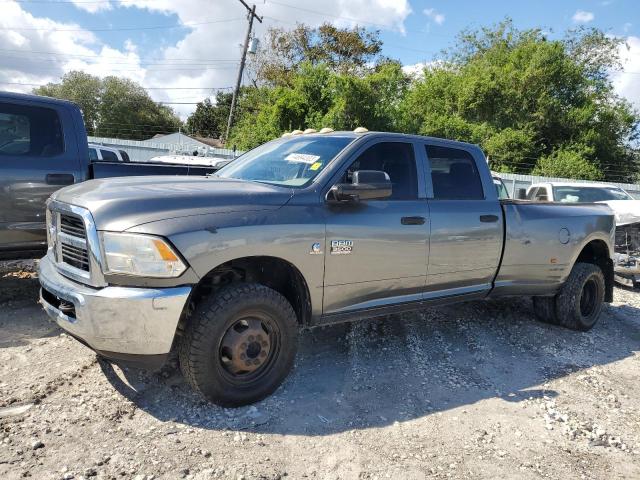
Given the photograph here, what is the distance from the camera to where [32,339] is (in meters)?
4.21

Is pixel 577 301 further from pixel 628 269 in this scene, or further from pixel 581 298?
pixel 628 269

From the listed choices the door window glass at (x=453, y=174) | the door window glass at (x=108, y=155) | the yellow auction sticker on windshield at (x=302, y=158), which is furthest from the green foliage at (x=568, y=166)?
the yellow auction sticker on windshield at (x=302, y=158)

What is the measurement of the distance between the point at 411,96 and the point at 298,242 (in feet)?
93.0

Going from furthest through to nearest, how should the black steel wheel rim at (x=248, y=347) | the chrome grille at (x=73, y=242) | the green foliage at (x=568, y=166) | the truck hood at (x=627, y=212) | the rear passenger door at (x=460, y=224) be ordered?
1. the green foliage at (x=568, y=166)
2. the truck hood at (x=627, y=212)
3. the rear passenger door at (x=460, y=224)
4. the black steel wheel rim at (x=248, y=347)
5. the chrome grille at (x=73, y=242)

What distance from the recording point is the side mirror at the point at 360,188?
3.44m

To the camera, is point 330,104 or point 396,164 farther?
point 330,104

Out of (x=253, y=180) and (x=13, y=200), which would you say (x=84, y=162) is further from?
(x=253, y=180)

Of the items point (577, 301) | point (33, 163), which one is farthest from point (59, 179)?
point (577, 301)

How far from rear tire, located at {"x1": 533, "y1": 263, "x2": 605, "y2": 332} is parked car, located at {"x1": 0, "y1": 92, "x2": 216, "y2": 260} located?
499cm

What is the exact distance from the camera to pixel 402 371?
4.12m

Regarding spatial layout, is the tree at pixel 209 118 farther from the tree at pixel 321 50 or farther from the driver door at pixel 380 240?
the driver door at pixel 380 240

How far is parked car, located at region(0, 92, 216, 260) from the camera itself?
15.6 feet

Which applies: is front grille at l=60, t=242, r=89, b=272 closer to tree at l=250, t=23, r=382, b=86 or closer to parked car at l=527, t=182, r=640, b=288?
parked car at l=527, t=182, r=640, b=288

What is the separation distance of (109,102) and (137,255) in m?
59.1
